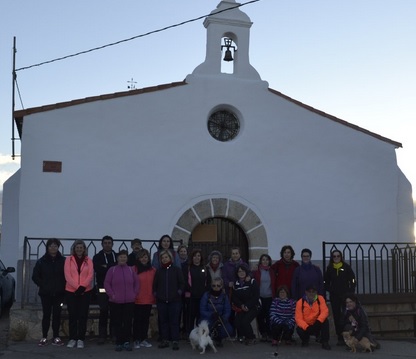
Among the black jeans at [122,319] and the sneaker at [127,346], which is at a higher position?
the black jeans at [122,319]

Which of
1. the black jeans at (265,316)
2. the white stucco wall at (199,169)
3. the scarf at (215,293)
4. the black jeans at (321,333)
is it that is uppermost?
the white stucco wall at (199,169)

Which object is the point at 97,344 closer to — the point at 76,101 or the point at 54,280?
the point at 54,280

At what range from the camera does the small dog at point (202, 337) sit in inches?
299

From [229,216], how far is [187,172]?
1191mm

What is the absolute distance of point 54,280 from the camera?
25.7 ft

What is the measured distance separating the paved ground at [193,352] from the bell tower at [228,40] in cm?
583

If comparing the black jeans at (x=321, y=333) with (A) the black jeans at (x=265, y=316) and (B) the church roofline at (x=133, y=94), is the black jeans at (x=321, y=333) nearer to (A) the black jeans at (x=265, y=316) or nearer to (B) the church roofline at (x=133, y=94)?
(A) the black jeans at (x=265, y=316)

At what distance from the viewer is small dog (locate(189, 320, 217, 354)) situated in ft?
24.9

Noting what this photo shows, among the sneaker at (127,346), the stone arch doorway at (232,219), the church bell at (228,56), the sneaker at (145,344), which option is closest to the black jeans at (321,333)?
the sneaker at (145,344)

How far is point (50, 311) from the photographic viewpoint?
26.2 feet

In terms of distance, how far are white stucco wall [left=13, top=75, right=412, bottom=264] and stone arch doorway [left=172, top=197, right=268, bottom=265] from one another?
139 mm

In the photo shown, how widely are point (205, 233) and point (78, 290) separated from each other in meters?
4.05

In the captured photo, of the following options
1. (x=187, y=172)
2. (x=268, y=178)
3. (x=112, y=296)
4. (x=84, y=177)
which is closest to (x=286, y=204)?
(x=268, y=178)

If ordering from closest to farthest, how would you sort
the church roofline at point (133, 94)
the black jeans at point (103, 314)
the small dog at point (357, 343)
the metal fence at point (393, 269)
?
the black jeans at point (103, 314), the small dog at point (357, 343), the church roofline at point (133, 94), the metal fence at point (393, 269)
